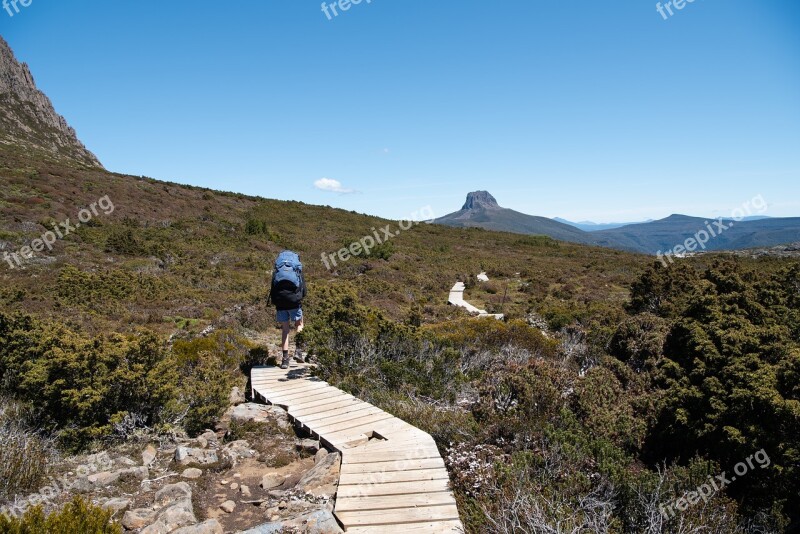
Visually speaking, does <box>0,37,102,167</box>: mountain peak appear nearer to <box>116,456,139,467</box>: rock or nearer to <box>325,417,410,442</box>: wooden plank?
<box>116,456,139,467</box>: rock

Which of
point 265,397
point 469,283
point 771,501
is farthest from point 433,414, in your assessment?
point 469,283

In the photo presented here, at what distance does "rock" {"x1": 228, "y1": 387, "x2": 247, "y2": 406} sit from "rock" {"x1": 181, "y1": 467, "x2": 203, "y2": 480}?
1955mm

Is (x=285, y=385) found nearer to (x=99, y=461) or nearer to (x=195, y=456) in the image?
(x=195, y=456)

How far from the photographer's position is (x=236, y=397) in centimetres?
625

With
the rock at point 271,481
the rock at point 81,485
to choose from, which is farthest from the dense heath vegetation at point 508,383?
the rock at point 271,481

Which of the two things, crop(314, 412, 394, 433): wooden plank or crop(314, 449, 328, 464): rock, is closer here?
crop(314, 449, 328, 464): rock

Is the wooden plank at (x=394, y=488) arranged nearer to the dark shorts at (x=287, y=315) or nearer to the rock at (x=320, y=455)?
the rock at (x=320, y=455)

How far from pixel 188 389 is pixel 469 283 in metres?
17.8

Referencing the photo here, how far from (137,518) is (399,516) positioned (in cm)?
183

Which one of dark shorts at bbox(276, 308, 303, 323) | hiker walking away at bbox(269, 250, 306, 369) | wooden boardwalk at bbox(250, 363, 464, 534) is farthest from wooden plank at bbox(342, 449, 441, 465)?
dark shorts at bbox(276, 308, 303, 323)

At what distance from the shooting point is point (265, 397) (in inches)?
229

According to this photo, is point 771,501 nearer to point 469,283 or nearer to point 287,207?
point 469,283

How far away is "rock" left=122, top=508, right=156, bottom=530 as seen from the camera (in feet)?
10.2

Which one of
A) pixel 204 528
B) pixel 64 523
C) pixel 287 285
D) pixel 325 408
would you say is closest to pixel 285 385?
pixel 325 408
